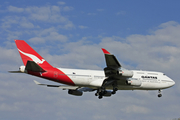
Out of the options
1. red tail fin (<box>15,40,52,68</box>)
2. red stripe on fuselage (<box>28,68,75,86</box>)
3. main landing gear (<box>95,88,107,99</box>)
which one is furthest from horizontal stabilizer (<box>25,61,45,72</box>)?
main landing gear (<box>95,88,107,99</box>)

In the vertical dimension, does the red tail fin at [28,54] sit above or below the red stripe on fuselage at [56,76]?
above

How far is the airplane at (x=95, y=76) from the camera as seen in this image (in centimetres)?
3506

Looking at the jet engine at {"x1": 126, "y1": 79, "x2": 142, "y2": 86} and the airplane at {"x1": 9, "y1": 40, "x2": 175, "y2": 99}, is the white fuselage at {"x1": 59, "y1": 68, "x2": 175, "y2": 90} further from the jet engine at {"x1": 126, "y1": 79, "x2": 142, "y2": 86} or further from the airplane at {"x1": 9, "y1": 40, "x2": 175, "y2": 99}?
the jet engine at {"x1": 126, "y1": 79, "x2": 142, "y2": 86}

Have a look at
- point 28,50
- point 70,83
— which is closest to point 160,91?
point 70,83

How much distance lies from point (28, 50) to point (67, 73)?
722 centimetres

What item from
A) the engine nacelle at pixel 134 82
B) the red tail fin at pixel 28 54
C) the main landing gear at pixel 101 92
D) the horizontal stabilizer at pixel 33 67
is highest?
the red tail fin at pixel 28 54

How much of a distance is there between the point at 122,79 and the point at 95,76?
4.19 m

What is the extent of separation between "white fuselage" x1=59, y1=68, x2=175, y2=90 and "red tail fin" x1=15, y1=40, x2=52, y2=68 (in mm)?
3562

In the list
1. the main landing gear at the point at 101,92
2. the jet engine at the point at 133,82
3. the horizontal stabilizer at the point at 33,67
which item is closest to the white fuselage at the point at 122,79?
the jet engine at the point at 133,82

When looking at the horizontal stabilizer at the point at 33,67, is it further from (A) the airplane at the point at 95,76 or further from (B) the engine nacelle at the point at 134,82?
(B) the engine nacelle at the point at 134,82

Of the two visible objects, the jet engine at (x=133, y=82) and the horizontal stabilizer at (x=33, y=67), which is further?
the jet engine at (x=133, y=82)

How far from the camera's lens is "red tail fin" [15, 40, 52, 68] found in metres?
39.5

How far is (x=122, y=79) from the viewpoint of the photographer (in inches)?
1487

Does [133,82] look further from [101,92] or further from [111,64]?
[111,64]
